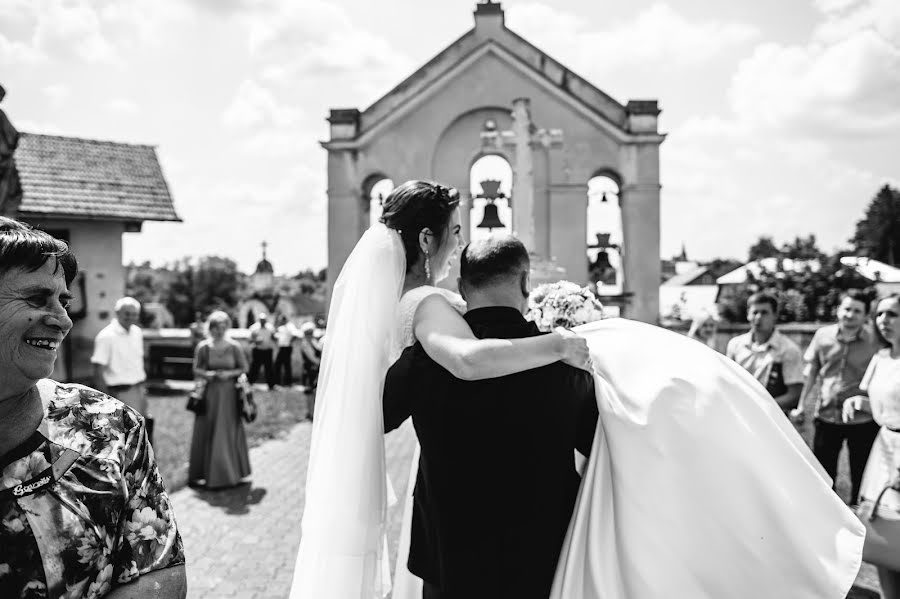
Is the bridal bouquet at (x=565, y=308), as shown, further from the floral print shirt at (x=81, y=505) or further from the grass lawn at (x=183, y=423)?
the grass lawn at (x=183, y=423)

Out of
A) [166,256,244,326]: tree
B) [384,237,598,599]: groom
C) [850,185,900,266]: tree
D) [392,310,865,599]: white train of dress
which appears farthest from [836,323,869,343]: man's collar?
[166,256,244,326]: tree

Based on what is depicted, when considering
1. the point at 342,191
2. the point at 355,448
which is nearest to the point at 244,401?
the point at 355,448

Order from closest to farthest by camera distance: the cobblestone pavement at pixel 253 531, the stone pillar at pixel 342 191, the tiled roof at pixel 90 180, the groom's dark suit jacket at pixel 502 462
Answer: the groom's dark suit jacket at pixel 502 462
the cobblestone pavement at pixel 253 531
the tiled roof at pixel 90 180
the stone pillar at pixel 342 191

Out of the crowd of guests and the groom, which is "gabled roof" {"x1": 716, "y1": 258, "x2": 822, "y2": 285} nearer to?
the crowd of guests

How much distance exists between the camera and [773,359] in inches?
241

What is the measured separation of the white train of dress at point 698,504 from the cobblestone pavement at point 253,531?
5.53 feet

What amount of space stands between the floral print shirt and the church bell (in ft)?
35.7

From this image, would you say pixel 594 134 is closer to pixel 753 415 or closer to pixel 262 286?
pixel 753 415

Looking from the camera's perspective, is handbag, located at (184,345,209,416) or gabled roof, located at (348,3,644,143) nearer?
handbag, located at (184,345,209,416)

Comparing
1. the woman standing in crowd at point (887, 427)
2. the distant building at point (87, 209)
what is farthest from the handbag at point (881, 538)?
the distant building at point (87, 209)

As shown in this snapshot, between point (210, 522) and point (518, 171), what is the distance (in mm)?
6401

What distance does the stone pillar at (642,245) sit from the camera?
16.8 metres

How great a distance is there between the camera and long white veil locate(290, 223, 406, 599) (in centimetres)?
282

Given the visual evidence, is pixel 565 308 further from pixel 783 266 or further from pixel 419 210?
pixel 783 266
